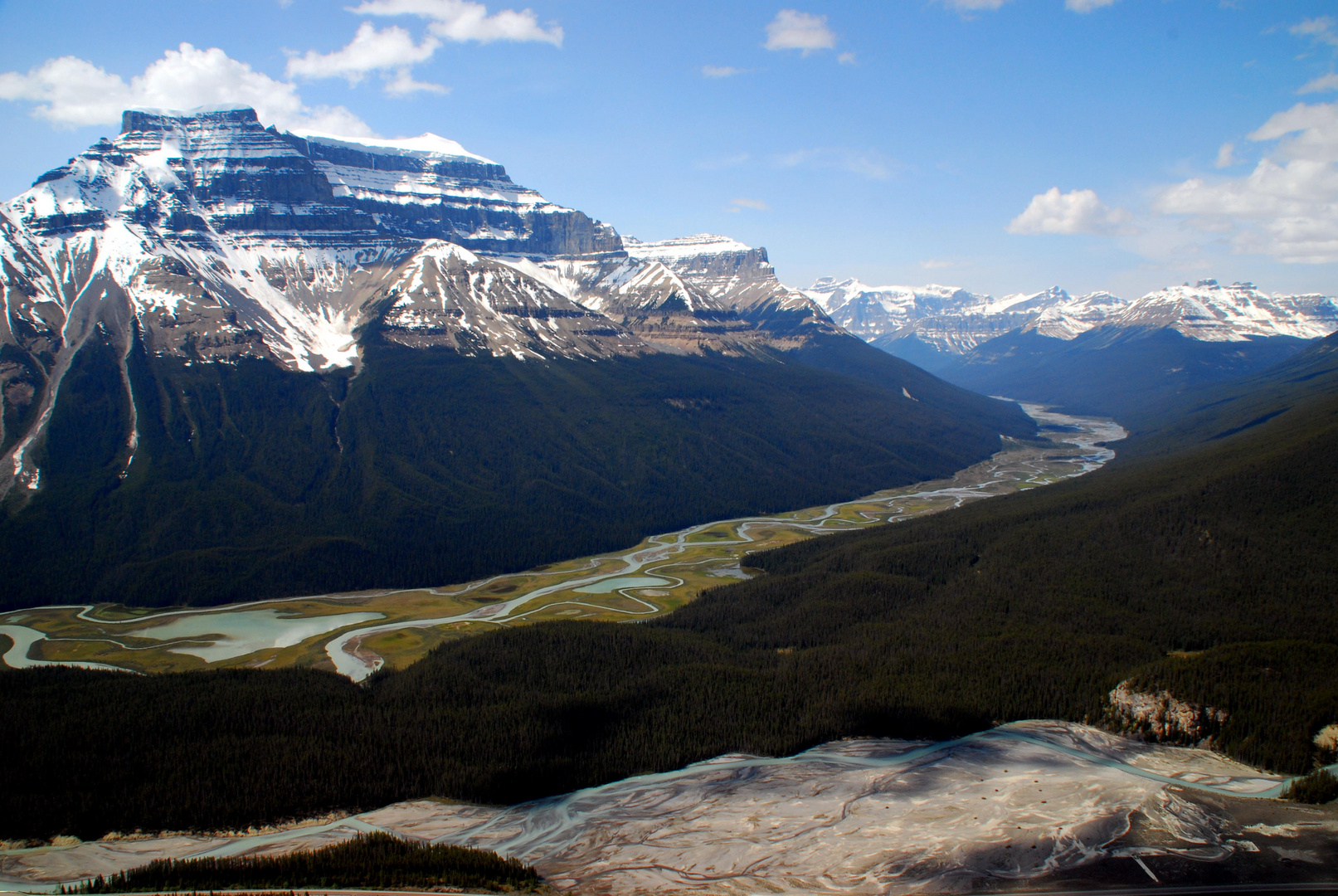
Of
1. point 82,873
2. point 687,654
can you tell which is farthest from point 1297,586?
point 82,873

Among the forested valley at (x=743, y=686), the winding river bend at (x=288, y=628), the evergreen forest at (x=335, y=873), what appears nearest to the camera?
the evergreen forest at (x=335, y=873)

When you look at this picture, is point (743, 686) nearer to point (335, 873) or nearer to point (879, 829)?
point (879, 829)

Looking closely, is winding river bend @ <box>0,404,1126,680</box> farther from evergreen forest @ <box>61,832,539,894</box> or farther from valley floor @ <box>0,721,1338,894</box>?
evergreen forest @ <box>61,832,539,894</box>

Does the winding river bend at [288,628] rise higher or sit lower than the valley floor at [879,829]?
higher

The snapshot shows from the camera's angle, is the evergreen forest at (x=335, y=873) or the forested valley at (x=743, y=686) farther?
the forested valley at (x=743, y=686)

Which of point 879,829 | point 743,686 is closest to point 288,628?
point 743,686

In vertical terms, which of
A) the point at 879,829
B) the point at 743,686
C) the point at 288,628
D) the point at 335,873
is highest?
the point at 288,628

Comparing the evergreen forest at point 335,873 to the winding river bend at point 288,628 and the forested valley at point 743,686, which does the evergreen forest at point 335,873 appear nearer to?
the forested valley at point 743,686

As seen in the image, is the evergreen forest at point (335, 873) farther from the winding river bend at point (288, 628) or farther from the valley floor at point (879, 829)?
the winding river bend at point (288, 628)

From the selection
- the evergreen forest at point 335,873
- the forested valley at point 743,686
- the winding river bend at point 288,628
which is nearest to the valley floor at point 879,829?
the evergreen forest at point 335,873

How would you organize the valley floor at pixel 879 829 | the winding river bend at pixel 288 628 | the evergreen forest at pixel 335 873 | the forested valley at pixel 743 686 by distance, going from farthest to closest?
the winding river bend at pixel 288 628, the forested valley at pixel 743 686, the valley floor at pixel 879 829, the evergreen forest at pixel 335 873

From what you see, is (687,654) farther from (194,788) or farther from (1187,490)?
(1187,490)

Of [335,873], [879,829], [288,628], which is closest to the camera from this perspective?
[335,873]

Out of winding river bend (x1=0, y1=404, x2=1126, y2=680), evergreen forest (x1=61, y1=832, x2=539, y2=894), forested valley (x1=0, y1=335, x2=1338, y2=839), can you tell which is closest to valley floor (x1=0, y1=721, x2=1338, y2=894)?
evergreen forest (x1=61, y1=832, x2=539, y2=894)
